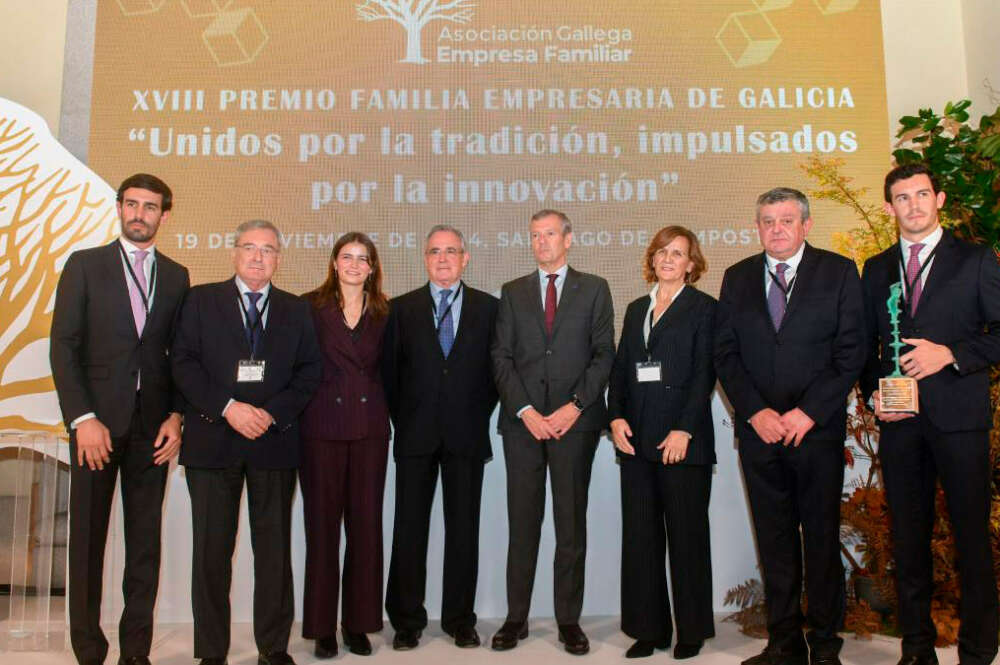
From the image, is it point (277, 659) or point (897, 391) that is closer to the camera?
point (897, 391)

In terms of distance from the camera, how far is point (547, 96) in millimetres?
4562

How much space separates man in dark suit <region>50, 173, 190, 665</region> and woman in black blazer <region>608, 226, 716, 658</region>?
1.79 metres

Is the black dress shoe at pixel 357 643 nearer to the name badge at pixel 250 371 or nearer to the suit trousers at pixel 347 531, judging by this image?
the suit trousers at pixel 347 531

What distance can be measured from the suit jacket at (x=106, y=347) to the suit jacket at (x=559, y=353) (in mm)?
1329

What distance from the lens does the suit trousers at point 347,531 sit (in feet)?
10.3

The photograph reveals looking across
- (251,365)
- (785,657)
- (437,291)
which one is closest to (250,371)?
(251,365)

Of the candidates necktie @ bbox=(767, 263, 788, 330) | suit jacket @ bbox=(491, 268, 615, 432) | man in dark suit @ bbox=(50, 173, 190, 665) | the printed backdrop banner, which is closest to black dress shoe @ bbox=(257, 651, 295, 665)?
man in dark suit @ bbox=(50, 173, 190, 665)

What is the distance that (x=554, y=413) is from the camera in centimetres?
320

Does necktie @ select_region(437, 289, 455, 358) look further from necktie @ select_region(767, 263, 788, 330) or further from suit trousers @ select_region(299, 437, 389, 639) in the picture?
necktie @ select_region(767, 263, 788, 330)

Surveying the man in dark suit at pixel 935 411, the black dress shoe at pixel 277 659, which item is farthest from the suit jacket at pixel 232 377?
the man in dark suit at pixel 935 411

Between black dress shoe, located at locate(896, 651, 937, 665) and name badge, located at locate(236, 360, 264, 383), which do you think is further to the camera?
name badge, located at locate(236, 360, 264, 383)

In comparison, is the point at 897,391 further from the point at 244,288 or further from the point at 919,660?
the point at 244,288

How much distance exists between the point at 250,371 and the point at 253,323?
204 millimetres

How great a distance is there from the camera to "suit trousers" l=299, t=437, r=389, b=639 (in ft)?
10.3
